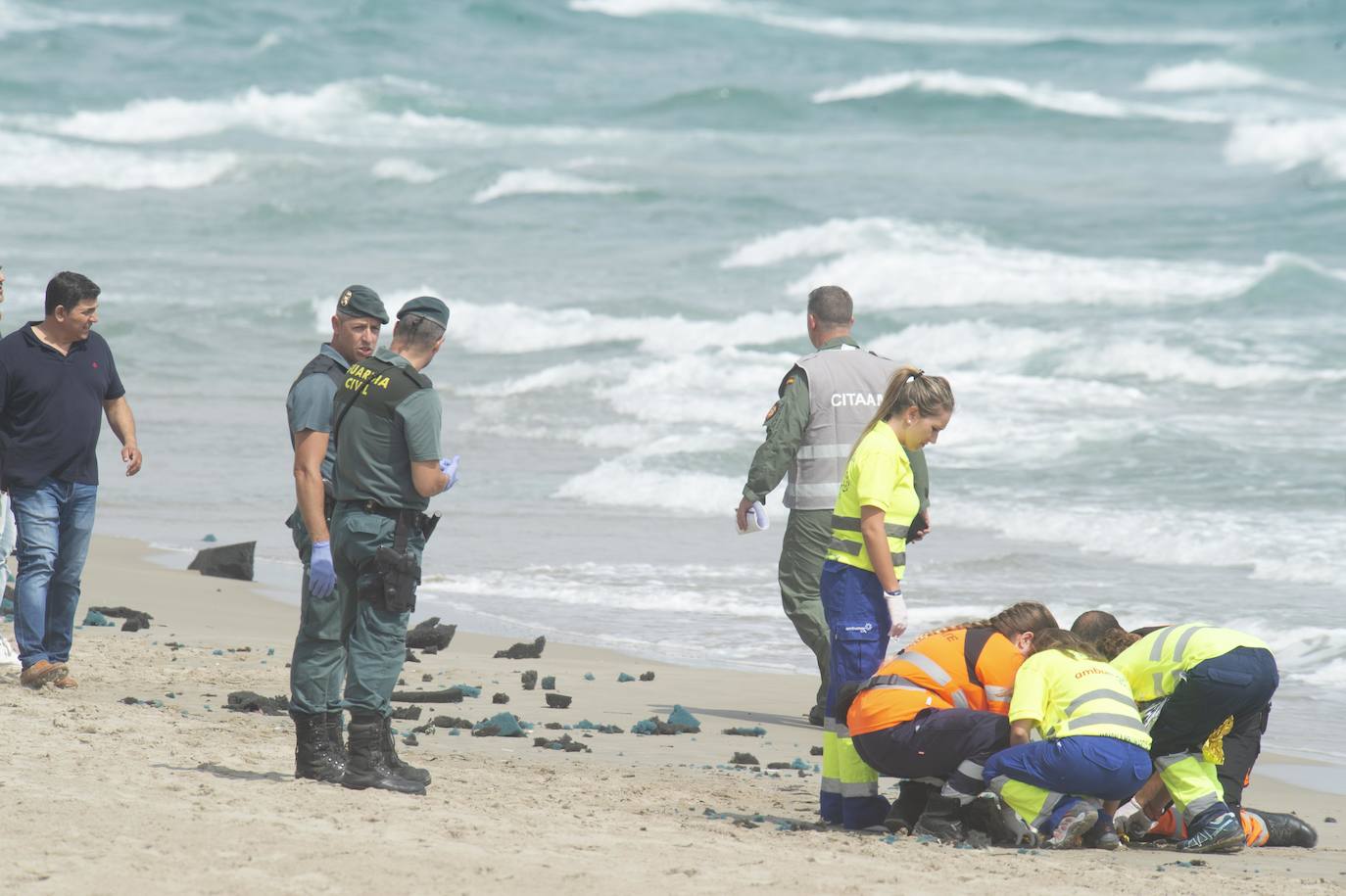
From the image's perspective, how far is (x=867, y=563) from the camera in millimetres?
6051

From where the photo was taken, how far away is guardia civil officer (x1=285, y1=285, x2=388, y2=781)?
5.80 meters

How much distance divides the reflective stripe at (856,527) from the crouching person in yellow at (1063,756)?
60 cm

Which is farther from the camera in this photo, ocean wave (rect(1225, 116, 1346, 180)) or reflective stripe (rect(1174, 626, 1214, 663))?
ocean wave (rect(1225, 116, 1346, 180))

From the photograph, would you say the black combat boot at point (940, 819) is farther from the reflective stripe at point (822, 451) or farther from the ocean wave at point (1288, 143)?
the ocean wave at point (1288, 143)

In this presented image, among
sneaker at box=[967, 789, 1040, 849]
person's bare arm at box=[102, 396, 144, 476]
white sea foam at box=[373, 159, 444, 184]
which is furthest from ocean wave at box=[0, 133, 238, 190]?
sneaker at box=[967, 789, 1040, 849]

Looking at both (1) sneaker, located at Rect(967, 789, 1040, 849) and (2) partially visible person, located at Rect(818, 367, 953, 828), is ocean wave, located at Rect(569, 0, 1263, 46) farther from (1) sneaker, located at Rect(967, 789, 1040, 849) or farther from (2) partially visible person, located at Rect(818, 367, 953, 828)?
(1) sneaker, located at Rect(967, 789, 1040, 849)

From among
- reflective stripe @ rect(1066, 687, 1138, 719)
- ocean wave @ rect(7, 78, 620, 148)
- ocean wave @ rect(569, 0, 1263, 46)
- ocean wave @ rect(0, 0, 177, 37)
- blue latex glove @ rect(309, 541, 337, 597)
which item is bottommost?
reflective stripe @ rect(1066, 687, 1138, 719)

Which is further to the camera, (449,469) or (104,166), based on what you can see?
(104,166)

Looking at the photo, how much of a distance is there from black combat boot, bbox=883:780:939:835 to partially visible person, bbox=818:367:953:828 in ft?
0.14

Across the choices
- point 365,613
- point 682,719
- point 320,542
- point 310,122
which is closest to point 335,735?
point 365,613

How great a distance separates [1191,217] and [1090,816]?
3160 cm

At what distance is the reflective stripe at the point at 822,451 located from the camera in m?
7.71

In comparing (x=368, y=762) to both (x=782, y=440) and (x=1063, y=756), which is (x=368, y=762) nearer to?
(x=1063, y=756)

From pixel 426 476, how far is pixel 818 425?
8.23ft
